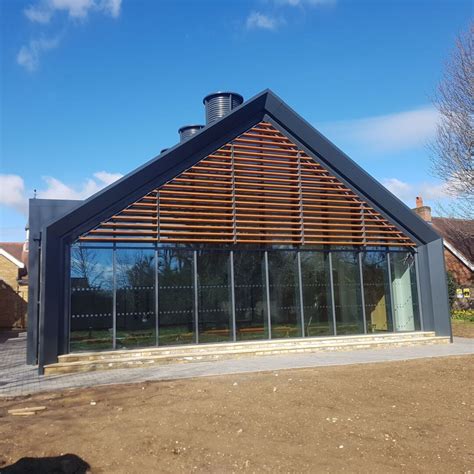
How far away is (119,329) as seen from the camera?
1153 cm

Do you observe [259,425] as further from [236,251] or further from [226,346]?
[236,251]

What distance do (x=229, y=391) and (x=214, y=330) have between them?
4.67 m

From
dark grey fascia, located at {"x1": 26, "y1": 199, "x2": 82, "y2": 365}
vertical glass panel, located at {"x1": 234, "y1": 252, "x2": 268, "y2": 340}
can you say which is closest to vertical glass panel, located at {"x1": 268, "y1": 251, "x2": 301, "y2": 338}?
vertical glass panel, located at {"x1": 234, "y1": 252, "x2": 268, "y2": 340}

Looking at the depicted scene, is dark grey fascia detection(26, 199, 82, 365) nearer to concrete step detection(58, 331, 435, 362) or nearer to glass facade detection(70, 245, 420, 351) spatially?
glass facade detection(70, 245, 420, 351)

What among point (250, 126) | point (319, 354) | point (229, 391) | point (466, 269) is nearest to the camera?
point (229, 391)

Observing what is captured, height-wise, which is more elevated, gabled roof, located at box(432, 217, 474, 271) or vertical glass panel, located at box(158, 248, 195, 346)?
gabled roof, located at box(432, 217, 474, 271)

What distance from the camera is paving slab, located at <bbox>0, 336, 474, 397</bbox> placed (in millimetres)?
9016

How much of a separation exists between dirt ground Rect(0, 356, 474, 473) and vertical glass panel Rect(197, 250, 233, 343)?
357 centimetres

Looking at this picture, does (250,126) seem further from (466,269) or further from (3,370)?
(466,269)

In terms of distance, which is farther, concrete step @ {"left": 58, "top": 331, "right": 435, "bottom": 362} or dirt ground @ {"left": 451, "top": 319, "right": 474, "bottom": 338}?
dirt ground @ {"left": 451, "top": 319, "right": 474, "bottom": 338}

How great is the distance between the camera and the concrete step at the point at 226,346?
11.0m

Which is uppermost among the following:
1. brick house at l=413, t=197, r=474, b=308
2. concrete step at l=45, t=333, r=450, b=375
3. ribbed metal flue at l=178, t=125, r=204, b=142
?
ribbed metal flue at l=178, t=125, r=204, b=142

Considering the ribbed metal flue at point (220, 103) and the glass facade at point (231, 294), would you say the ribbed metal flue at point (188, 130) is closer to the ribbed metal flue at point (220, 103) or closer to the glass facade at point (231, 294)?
the ribbed metal flue at point (220, 103)

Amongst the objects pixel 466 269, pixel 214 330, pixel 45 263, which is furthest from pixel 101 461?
pixel 466 269
